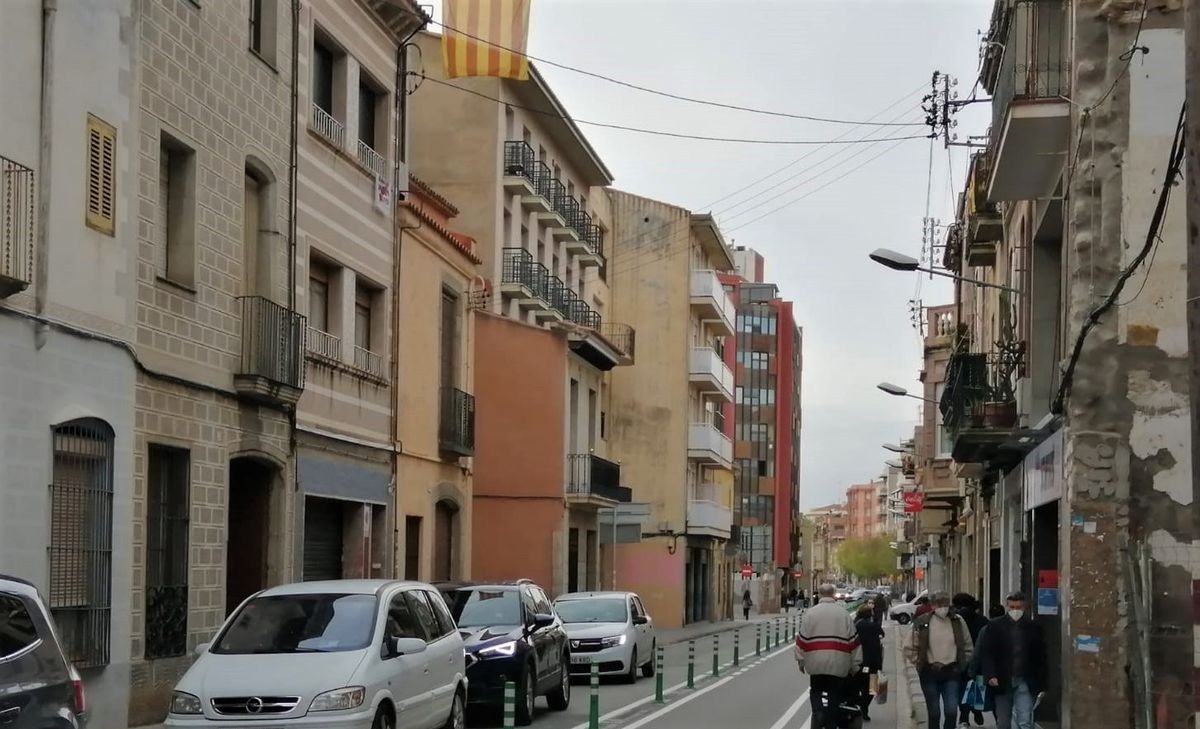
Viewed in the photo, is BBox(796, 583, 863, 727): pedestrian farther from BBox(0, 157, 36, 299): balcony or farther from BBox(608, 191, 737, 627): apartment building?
BBox(608, 191, 737, 627): apartment building

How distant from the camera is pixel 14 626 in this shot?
977 cm

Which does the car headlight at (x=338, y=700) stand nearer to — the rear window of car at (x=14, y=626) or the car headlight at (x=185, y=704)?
the car headlight at (x=185, y=704)

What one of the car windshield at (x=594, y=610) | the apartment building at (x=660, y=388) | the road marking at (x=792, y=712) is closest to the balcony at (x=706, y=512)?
the apartment building at (x=660, y=388)

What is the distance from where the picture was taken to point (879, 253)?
78.8ft

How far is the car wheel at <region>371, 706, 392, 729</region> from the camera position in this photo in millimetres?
13516

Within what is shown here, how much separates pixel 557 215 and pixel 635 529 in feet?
31.0

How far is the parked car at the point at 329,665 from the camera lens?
13.1 meters

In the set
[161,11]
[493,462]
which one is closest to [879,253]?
[161,11]

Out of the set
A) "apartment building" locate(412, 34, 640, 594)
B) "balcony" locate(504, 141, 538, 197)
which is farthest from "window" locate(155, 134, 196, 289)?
"balcony" locate(504, 141, 538, 197)

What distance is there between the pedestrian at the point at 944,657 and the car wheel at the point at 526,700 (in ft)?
16.0

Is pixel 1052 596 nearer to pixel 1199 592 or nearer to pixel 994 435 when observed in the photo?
pixel 994 435

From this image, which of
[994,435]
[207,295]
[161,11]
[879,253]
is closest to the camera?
[161,11]

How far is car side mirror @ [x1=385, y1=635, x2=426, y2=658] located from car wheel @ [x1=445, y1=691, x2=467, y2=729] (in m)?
1.54

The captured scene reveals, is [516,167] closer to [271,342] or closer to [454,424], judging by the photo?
[454,424]
